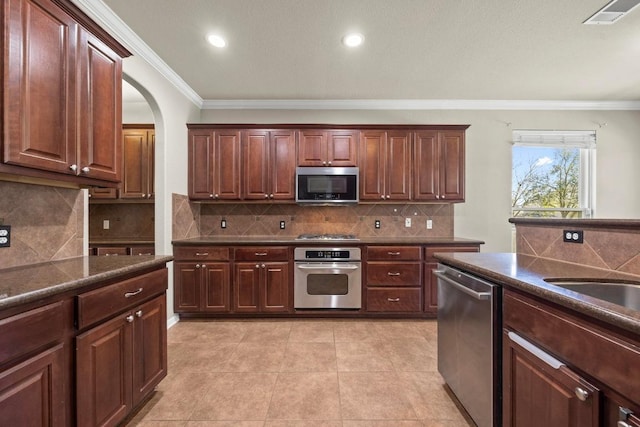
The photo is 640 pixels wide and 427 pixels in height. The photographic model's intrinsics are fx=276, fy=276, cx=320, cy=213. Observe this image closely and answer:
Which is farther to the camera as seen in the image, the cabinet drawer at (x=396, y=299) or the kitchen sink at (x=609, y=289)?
the cabinet drawer at (x=396, y=299)

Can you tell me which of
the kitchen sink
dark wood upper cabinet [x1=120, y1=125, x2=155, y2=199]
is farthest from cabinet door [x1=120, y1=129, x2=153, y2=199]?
the kitchen sink

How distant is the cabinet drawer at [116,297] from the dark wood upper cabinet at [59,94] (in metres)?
0.63

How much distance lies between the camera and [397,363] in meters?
2.27

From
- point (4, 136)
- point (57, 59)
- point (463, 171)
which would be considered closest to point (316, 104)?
point (463, 171)

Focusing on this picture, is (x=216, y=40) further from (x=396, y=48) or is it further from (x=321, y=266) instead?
(x=321, y=266)

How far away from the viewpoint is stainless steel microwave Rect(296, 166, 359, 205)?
3389mm

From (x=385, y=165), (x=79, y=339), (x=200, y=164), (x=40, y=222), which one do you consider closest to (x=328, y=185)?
(x=385, y=165)

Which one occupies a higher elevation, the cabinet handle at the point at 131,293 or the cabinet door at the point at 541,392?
the cabinet handle at the point at 131,293

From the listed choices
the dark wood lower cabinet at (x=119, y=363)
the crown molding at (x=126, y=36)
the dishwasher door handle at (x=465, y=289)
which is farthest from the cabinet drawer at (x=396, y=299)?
the crown molding at (x=126, y=36)

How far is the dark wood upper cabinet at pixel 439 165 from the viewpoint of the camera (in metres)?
3.44

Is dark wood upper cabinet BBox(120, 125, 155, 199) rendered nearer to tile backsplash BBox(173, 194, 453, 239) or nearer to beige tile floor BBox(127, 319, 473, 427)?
tile backsplash BBox(173, 194, 453, 239)

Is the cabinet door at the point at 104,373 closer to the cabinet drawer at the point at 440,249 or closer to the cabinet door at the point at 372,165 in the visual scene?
the cabinet door at the point at 372,165

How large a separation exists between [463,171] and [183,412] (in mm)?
3618

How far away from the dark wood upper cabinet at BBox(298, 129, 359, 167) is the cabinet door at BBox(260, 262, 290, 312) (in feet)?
4.50
